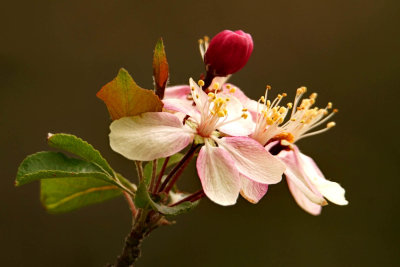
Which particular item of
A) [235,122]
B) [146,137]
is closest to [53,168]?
[146,137]

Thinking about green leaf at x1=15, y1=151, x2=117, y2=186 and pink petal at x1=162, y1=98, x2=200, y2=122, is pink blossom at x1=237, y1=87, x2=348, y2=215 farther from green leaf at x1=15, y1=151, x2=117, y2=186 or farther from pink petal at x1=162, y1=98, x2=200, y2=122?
green leaf at x1=15, y1=151, x2=117, y2=186

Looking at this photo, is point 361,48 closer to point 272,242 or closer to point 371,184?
point 371,184

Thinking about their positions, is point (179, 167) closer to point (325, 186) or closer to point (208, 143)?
point (208, 143)

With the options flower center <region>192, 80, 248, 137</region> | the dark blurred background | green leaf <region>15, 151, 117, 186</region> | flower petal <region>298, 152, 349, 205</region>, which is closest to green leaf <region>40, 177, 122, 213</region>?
green leaf <region>15, 151, 117, 186</region>

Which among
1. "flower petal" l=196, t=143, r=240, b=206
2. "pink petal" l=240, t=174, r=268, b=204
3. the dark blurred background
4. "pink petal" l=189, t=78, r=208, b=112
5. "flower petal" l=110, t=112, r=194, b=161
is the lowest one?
the dark blurred background

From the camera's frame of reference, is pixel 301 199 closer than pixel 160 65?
No

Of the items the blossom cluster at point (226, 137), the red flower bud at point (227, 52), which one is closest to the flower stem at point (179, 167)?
the blossom cluster at point (226, 137)

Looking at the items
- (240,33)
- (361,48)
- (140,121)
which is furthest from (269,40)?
(140,121)
